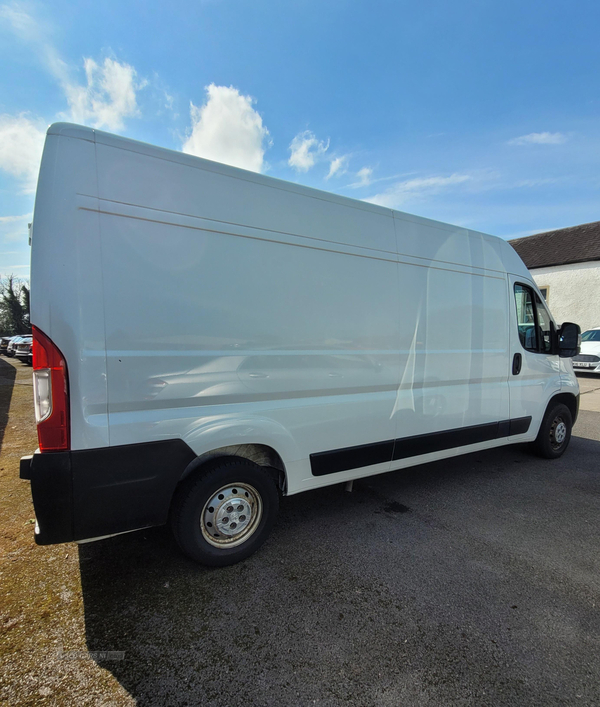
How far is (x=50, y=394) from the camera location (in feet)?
6.84

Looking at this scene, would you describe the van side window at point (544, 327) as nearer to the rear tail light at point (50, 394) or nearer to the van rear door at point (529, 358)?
the van rear door at point (529, 358)

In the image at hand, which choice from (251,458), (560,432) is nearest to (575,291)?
(560,432)

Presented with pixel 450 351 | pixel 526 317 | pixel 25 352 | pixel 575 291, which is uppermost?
pixel 575 291

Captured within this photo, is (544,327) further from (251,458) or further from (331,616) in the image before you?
(331,616)

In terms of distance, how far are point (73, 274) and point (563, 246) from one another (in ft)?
82.3

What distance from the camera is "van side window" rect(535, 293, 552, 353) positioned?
4605 millimetres

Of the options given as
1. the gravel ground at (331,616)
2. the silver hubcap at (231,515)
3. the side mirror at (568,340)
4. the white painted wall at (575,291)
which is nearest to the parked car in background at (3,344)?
the gravel ground at (331,616)

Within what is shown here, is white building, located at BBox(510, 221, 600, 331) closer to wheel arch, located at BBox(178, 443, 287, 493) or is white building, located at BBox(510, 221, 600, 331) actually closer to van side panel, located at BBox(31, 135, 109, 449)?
wheel arch, located at BBox(178, 443, 287, 493)

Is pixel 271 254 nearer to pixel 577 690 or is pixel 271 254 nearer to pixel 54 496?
pixel 54 496

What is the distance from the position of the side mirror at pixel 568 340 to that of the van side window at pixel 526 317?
43 centimetres

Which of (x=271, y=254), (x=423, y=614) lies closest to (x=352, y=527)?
(x=423, y=614)

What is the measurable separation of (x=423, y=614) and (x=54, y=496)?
2181 millimetres

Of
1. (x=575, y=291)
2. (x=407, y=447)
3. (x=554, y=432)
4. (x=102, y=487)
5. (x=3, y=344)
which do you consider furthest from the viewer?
(x=3, y=344)

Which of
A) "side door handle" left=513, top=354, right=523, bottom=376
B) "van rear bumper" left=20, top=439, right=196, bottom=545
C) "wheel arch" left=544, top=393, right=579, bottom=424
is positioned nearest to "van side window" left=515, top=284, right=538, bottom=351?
"side door handle" left=513, top=354, right=523, bottom=376
